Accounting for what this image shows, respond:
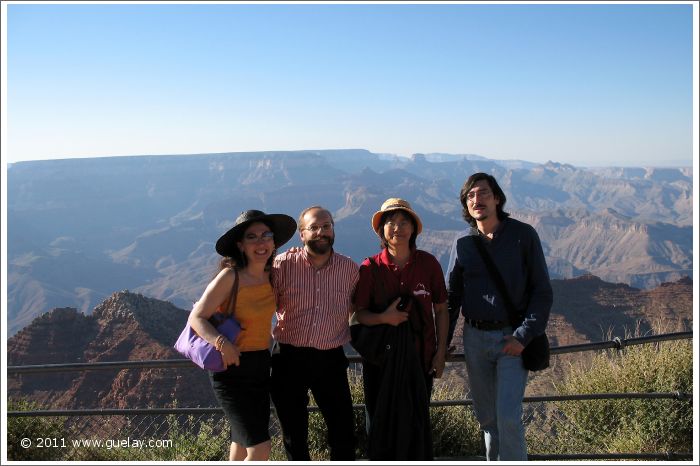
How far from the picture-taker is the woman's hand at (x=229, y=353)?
3115 mm

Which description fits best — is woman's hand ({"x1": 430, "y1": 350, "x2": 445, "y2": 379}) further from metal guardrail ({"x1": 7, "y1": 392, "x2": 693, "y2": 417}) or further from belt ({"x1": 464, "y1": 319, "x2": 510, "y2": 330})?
metal guardrail ({"x1": 7, "y1": 392, "x2": 693, "y2": 417})

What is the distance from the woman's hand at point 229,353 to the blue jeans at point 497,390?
1.27 m

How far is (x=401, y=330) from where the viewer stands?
10.8 ft

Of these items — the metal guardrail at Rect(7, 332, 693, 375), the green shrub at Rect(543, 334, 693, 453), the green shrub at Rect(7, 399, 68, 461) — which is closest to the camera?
the metal guardrail at Rect(7, 332, 693, 375)

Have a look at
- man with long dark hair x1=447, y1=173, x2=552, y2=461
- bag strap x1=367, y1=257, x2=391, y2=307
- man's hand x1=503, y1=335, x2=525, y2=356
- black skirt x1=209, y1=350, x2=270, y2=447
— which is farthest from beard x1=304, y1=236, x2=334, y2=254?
man's hand x1=503, y1=335, x2=525, y2=356

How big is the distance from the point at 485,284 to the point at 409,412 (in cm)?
81

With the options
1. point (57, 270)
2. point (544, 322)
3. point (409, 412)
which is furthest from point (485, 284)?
point (57, 270)

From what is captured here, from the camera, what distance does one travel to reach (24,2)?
391 centimetres

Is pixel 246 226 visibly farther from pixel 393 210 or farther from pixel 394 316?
pixel 394 316

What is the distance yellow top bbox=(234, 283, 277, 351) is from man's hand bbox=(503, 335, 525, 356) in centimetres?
128

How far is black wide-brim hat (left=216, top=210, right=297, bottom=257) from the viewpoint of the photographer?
3.25 metres

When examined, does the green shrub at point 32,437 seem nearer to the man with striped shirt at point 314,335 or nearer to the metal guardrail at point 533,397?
the metal guardrail at point 533,397

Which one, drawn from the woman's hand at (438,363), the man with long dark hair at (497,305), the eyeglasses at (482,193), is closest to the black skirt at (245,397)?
the woman's hand at (438,363)

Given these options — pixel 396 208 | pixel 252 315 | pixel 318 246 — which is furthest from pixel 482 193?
pixel 252 315
